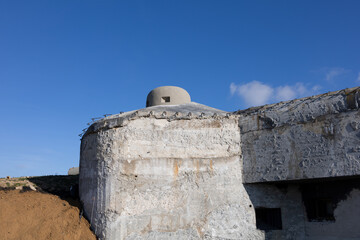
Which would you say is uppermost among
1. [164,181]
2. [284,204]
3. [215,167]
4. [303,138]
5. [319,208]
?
[303,138]

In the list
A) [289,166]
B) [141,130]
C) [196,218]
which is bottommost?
[196,218]

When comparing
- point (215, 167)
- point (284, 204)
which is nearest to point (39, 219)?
point (215, 167)

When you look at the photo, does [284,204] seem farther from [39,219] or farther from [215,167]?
[39,219]

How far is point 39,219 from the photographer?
25.7 ft

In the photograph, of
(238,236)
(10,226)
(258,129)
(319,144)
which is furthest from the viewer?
(258,129)

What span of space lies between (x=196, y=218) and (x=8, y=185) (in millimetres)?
5861

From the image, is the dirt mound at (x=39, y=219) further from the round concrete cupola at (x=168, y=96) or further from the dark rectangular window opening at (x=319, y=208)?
the dark rectangular window opening at (x=319, y=208)

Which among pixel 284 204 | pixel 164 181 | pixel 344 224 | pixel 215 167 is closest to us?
pixel 164 181

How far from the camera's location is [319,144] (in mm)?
8070

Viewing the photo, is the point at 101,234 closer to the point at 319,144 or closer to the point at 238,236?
the point at 238,236

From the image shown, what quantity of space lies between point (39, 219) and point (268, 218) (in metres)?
6.55

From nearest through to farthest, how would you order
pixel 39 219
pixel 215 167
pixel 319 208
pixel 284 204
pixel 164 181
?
pixel 39 219 → pixel 164 181 → pixel 215 167 → pixel 284 204 → pixel 319 208

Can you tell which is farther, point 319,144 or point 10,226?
point 319,144

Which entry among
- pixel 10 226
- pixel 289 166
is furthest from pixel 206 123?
pixel 10 226
